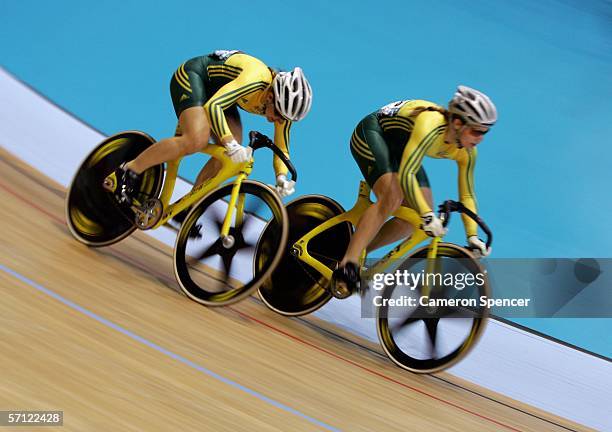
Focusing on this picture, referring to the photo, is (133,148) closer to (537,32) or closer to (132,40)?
(132,40)

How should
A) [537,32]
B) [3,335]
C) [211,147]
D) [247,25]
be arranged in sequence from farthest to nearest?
[537,32] → [247,25] → [211,147] → [3,335]

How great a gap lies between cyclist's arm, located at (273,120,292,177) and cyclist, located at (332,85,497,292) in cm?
37

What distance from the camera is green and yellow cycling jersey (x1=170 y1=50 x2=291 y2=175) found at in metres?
3.68

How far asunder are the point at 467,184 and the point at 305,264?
36.9 inches

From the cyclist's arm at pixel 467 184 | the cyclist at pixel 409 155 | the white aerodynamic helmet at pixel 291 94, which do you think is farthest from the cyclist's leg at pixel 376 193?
the white aerodynamic helmet at pixel 291 94

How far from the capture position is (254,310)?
418 centimetres

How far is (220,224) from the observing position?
12.6ft

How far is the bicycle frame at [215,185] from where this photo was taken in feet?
12.3

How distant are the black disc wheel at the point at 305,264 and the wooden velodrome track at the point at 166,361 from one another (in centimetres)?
10

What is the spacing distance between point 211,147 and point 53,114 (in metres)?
2.72

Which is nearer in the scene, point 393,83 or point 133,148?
point 133,148

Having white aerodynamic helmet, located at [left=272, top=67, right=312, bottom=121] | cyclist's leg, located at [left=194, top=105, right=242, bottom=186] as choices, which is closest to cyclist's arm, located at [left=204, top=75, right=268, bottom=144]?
white aerodynamic helmet, located at [left=272, top=67, right=312, bottom=121]

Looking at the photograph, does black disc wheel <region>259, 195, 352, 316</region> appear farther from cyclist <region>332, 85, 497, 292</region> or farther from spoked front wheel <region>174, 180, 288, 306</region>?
spoked front wheel <region>174, 180, 288, 306</region>

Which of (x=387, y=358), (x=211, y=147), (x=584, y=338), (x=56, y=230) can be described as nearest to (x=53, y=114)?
(x=56, y=230)
